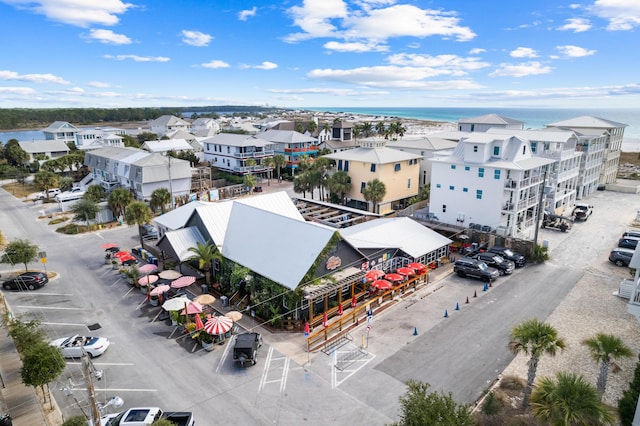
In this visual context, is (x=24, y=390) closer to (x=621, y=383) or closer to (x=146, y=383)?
(x=146, y=383)

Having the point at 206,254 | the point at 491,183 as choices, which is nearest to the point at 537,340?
the point at 206,254

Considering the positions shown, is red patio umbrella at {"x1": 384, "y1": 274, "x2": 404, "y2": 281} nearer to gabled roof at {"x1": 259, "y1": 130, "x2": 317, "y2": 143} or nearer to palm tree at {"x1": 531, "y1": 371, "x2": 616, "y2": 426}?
palm tree at {"x1": 531, "y1": 371, "x2": 616, "y2": 426}

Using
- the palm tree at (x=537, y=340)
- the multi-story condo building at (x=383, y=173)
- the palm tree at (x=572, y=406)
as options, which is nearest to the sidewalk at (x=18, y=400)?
the palm tree at (x=572, y=406)

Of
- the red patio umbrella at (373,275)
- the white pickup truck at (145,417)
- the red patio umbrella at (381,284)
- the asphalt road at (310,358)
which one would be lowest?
the asphalt road at (310,358)

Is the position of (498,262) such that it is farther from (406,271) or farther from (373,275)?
(373,275)

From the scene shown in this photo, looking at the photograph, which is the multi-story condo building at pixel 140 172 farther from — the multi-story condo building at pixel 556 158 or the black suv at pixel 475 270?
the multi-story condo building at pixel 556 158

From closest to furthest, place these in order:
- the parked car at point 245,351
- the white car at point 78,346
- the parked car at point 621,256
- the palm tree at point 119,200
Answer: the parked car at point 245,351, the white car at point 78,346, the parked car at point 621,256, the palm tree at point 119,200

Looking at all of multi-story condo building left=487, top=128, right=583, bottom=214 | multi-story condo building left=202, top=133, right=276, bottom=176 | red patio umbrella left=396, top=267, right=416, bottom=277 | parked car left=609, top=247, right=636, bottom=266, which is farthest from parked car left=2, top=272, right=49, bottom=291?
multi-story condo building left=487, top=128, right=583, bottom=214

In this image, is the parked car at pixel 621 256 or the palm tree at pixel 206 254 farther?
the parked car at pixel 621 256

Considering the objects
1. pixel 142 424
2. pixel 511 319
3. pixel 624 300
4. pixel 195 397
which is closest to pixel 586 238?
pixel 624 300
